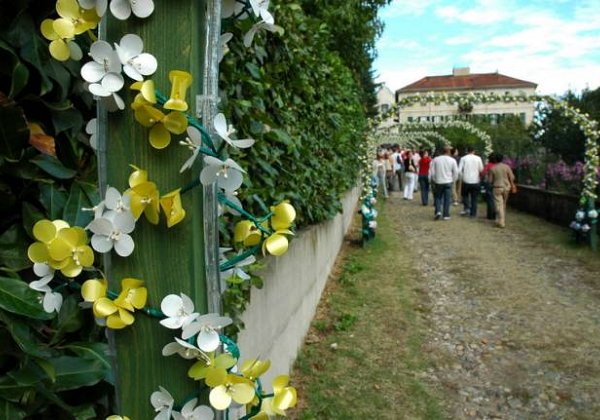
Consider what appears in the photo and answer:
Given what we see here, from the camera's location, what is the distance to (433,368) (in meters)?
4.41

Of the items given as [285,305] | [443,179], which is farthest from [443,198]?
[285,305]

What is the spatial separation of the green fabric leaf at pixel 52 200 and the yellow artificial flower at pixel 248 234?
405 millimetres

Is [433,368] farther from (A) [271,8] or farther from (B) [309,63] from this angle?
(A) [271,8]

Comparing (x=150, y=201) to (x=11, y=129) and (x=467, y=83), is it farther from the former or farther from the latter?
Answer: (x=467, y=83)

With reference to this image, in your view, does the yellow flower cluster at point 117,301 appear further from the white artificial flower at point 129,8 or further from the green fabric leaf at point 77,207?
the white artificial flower at point 129,8

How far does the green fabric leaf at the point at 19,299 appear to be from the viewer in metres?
1.08

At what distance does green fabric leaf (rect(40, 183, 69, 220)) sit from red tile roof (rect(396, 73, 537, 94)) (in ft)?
287

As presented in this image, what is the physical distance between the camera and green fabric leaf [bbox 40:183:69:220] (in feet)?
3.96

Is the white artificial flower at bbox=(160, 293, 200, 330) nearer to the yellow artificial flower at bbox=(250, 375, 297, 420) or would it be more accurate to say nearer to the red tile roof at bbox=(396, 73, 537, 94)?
the yellow artificial flower at bbox=(250, 375, 297, 420)

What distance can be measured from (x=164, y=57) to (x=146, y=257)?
42cm

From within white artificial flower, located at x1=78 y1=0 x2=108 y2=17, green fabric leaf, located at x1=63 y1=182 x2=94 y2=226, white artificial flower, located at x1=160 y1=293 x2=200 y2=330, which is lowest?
white artificial flower, located at x1=160 y1=293 x2=200 y2=330

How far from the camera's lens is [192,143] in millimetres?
1065

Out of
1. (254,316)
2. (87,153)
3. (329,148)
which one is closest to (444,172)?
(329,148)

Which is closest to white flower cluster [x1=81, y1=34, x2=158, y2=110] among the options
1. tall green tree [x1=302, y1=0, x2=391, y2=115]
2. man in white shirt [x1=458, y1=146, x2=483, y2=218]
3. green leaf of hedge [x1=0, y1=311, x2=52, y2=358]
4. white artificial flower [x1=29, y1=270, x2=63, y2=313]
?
white artificial flower [x1=29, y1=270, x2=63, y2=313]
